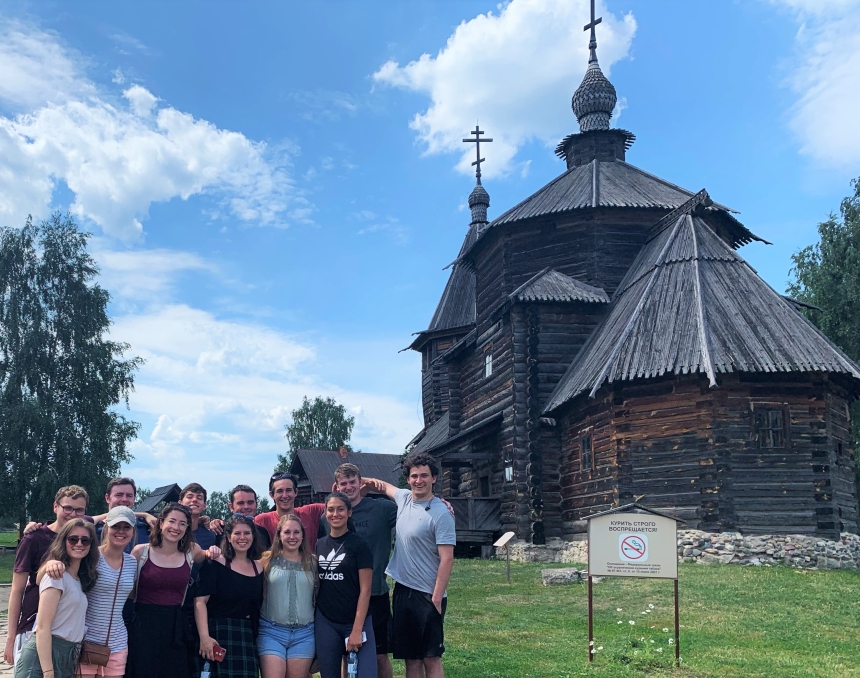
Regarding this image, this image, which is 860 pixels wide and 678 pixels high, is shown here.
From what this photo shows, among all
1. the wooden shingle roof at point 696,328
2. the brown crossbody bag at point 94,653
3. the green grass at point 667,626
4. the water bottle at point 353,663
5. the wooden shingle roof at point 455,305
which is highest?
the wooden shingle roof at point 455,305

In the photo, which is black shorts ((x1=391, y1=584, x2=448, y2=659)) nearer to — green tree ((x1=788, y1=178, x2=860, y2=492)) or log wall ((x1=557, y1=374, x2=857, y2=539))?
log wall ((x1=557, y1=374, x2=857, y2=539))

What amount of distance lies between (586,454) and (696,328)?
4.25 metres

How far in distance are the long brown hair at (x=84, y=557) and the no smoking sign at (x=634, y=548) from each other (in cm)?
550

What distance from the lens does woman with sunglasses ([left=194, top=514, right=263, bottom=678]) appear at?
201 inches

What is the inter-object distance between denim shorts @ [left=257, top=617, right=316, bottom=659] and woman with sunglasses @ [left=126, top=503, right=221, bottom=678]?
477mm

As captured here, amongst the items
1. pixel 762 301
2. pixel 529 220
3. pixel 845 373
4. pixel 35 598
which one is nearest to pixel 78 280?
pixel 529 220

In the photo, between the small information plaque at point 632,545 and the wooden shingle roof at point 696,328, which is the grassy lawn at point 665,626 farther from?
the wooden shingle roof at point 696,328

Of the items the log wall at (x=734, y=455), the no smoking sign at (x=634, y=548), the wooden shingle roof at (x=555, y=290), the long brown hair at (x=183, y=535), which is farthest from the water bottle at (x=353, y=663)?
the wooden shingle roof at (x=555, y=290)

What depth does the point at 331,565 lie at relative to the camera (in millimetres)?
5352

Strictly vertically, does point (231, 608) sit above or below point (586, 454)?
below

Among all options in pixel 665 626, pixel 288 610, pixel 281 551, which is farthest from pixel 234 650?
pixel 665 626

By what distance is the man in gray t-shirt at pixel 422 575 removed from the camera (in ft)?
18.1

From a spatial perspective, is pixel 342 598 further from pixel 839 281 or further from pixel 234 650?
pixel 839 281

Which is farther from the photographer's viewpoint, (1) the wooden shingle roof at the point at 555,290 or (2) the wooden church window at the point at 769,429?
(1) the wooden shingle roof at the point at 555,290
